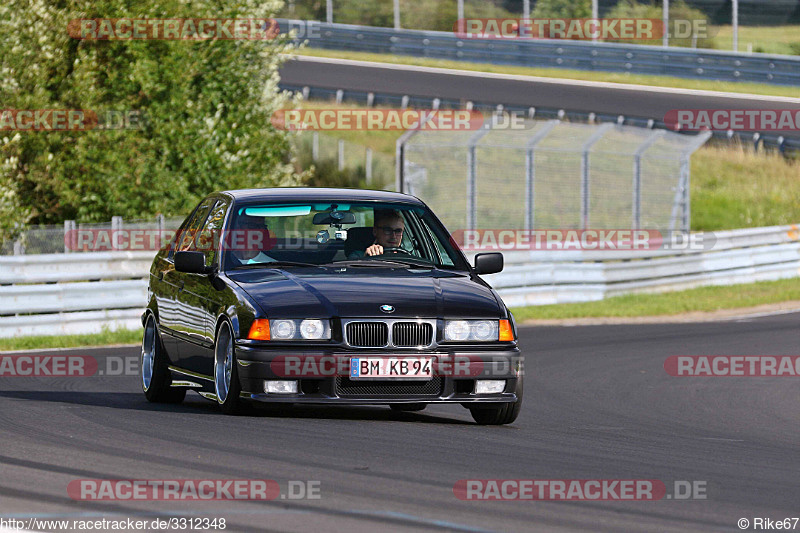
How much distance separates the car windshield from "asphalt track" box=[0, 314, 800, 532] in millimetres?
1078

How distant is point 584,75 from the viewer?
149 ft

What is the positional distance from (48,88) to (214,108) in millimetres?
3068

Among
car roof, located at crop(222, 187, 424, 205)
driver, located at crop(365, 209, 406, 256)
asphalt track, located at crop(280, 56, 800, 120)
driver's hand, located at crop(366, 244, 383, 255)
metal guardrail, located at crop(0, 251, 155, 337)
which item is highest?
car roof, located at crop(222, 187, 424, 205)

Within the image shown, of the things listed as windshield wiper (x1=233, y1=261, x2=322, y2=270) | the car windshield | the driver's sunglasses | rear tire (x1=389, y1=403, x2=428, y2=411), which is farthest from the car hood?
rear tire (x1=389, y1=403, x2=428, y2=411)

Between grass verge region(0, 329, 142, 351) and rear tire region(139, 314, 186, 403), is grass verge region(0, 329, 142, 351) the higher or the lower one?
the lower one

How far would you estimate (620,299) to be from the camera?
81.5 feet

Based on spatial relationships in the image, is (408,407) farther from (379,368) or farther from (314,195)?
(314,195)

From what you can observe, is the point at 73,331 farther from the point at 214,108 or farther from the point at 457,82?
the point at 457,82

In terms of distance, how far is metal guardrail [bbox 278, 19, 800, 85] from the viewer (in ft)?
130

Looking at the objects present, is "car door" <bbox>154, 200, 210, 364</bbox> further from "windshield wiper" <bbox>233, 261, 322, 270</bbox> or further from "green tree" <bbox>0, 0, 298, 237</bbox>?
"green tree" <bbox>0, 0, 298, 237</bbox>

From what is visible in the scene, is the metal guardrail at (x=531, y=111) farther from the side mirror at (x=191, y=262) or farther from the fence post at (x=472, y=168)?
the side mirror at (x=191, y=262)

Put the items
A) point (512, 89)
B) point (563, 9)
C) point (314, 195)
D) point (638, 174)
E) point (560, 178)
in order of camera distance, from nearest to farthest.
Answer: point (314, 195), point (638, 174), point (560, 178), point (512, 89), point (563, 9)

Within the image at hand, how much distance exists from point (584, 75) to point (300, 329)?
37.2m

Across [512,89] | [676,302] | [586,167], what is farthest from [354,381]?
[512,89]
